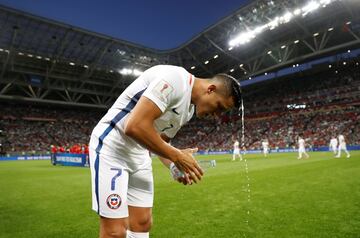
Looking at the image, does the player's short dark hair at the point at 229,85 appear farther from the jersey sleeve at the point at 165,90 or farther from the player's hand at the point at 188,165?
the player's hand at the point at 188,165

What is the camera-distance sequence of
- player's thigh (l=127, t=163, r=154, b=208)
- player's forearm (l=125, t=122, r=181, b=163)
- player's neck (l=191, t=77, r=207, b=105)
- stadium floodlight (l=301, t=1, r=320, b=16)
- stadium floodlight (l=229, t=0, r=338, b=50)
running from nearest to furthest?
1. player's forearm (l=125, t=122, r=181, b=163)
2. player's neck (l=191, t=77, r=207, b=105)
3. player's thigh (l=127, t=163, r=154, b=208)
4. stadium floodlight (l=301, t=1, r=320, b=16)
5. stadium floodlight (l=229, t=0, r=338, b=50)

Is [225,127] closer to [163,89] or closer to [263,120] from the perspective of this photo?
[263,120]

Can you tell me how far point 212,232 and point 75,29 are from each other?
41104mm

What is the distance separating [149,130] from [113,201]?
86 cm

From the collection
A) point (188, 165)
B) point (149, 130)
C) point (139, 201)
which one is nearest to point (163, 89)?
point (149, 130)

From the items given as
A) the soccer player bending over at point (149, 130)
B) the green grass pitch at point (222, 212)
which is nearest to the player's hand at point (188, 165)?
the soccer player bending over at point (149, 130)

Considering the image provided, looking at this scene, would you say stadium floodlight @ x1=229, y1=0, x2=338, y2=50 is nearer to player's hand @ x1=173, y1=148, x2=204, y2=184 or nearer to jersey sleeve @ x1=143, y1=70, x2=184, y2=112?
jersey sleeve @ x1=143, y1=70, x2=184, y2=112

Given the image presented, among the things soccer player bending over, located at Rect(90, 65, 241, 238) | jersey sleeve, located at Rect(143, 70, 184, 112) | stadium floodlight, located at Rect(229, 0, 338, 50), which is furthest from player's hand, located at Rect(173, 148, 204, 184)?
stadium floodlight, located at Rect(229, 0, 338, 50)

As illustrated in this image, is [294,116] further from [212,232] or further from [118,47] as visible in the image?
[212,232]

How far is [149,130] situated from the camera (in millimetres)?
2494

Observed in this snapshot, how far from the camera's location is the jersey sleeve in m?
2.55

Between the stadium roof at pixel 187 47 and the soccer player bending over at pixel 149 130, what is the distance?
36.2 m

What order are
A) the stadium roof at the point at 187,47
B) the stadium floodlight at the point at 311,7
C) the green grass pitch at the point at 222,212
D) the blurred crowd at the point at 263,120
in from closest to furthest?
the green grass pitch at the point at 222,212, the stadium floodlight at the point at 311,7, the stadium roof at the point at 187,47, the blurred crowd at the point at 263,120

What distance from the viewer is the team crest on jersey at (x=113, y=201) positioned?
9.30ft
